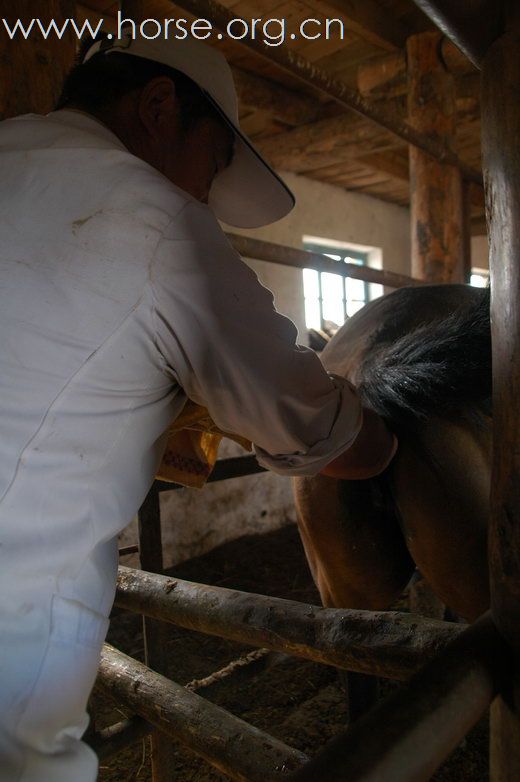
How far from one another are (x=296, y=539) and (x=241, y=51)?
360 centimetres

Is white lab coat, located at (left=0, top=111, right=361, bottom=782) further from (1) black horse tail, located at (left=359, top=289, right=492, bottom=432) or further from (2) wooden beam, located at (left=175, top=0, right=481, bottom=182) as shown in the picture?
(2) wooden beam, located at (left=175, top=0, right=481, bottom=182)

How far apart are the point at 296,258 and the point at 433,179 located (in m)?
1.59

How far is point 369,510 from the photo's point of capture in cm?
138

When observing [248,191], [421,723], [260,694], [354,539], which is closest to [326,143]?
[248,191]

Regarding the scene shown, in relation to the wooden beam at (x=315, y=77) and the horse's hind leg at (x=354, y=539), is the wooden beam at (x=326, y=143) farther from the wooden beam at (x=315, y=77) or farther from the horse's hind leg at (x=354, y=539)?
the horse's hind leg at (x=354, y=539)

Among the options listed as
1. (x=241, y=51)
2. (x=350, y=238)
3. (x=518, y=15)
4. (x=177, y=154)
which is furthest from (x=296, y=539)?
(x=518, y=15)

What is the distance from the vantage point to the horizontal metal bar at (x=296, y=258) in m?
1.71

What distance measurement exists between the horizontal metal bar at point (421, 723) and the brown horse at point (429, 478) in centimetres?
67

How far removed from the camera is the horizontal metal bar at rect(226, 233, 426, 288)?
5.63ft

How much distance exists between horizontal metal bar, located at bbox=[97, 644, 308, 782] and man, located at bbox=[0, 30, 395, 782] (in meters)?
0.51

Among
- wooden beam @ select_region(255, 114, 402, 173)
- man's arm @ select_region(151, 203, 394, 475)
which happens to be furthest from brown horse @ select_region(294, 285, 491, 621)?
wooden beam @ select_region(255, 114, 402, 173)

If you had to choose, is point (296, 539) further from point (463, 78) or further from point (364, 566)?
point (463, 78)

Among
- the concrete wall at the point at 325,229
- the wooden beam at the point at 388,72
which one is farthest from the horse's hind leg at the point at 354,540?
the concrete wall at the point at 325,229

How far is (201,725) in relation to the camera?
3.73 ft
